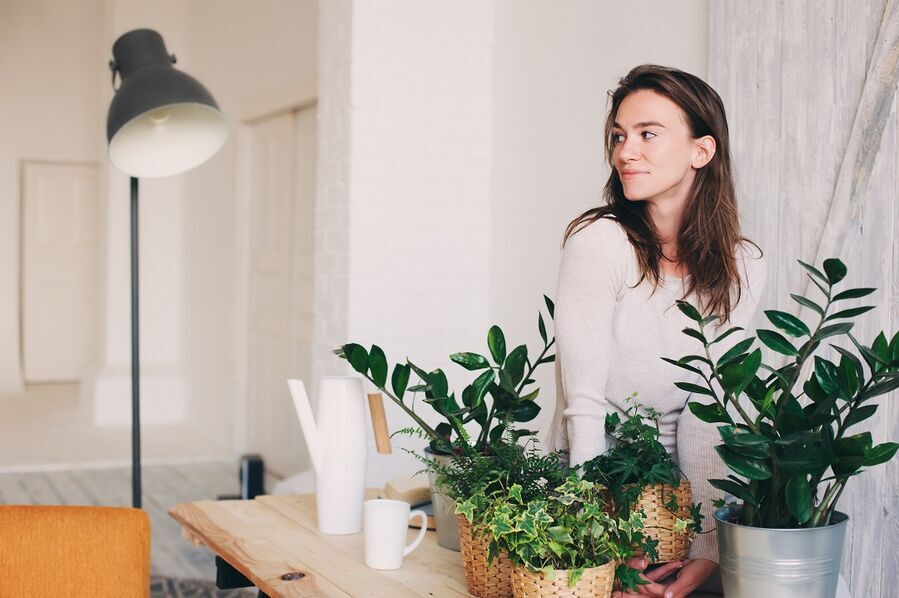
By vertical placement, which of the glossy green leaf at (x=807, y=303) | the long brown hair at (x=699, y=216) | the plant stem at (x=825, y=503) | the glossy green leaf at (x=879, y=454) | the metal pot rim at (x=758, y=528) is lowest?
the metal pot rim at (x=758, y=528)

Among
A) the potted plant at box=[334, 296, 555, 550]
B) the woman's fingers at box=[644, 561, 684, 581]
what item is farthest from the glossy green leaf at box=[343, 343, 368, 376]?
the woman's fingers at box=[644, 561, 684, 581]

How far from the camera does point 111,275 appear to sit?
7379 mm

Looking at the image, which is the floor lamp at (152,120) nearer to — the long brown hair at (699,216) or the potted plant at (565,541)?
the long brown hair at (699,216)

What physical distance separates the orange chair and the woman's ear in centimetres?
110

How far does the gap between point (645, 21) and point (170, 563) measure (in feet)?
Answer: 9.14

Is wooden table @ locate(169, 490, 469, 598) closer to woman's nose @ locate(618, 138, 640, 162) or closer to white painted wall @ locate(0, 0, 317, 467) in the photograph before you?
woman's nose @ locate(618, 138, 640, 162)

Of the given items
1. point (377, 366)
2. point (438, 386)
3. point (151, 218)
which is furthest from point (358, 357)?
point (151, 218)

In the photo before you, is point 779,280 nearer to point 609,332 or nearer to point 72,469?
point 609,332

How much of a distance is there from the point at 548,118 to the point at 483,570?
208 cm

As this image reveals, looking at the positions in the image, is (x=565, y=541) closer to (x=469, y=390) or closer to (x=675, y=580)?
(x=675, y=580)

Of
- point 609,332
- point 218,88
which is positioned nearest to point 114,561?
point 609,332

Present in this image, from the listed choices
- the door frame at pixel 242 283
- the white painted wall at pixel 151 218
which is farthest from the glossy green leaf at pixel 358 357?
the door frame at pixel 242 283

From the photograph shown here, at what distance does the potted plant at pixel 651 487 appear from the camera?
1.41 metres

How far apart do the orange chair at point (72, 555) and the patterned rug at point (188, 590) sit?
2.15 metres
